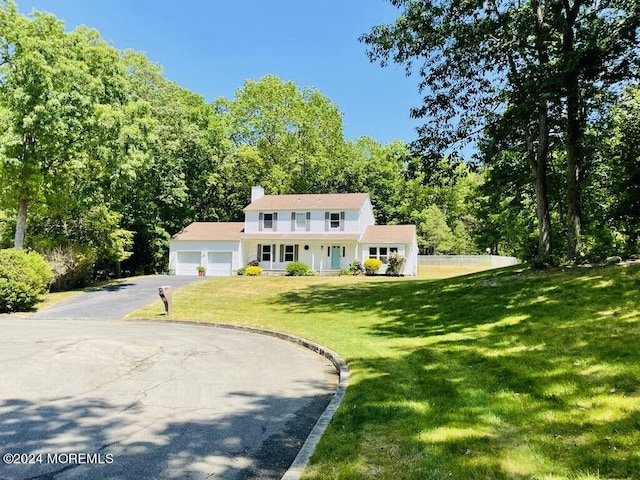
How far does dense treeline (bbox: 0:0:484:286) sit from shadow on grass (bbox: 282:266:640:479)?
30.9 ft

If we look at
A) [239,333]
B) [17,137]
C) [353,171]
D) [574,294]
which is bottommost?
[239,333]

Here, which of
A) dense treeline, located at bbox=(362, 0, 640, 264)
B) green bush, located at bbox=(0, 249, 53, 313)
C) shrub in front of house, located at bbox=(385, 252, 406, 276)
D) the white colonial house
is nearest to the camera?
dense treeline, located at bbox=(362, 0, 640, 264)

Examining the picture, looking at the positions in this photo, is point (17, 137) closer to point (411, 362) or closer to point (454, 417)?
point (411, 362)

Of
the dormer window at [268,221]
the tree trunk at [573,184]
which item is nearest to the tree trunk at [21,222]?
the dormer window at [268,221]

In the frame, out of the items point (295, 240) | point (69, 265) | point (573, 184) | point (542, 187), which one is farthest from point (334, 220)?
point (573, 184)

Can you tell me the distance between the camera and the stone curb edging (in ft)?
12.3

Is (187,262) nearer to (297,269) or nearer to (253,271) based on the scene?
(253,271)

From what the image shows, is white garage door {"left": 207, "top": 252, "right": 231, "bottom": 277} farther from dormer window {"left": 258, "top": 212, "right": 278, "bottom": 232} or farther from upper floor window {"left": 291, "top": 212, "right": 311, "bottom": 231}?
upper floor window {"left": 291, "top": 212, "right": 311, "bottom": 231}

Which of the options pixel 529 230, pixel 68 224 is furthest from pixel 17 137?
pixel 529 230

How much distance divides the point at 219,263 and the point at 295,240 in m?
6.62

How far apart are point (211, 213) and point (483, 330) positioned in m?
37.9

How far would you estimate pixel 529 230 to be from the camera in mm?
22734

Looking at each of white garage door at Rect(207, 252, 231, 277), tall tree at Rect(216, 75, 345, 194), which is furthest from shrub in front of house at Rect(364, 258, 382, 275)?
tall tree at Rect(216, 75, 345, 194)

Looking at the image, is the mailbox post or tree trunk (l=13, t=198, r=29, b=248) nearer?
the mailbox post
